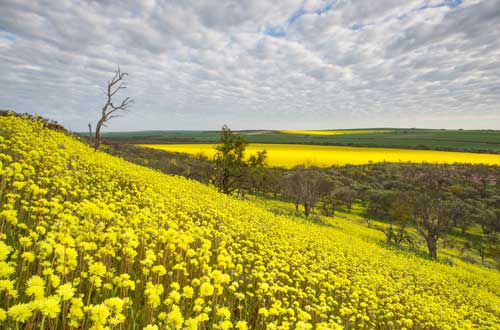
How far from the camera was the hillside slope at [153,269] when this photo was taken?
3549 millimetres

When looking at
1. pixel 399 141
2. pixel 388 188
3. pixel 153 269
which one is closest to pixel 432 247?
pixel 153 269

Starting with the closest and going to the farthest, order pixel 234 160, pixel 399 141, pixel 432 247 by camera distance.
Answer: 1. pixel 432 247
2. pixel 234 160
3. pixel 399 141

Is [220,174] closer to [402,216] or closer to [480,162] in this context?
[402,216]

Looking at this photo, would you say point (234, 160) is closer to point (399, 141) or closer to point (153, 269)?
point (153, 269)

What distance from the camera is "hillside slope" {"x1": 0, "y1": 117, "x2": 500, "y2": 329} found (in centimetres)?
355

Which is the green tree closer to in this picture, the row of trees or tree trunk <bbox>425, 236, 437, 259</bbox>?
the row of trees

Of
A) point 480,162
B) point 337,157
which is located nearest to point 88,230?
point 337,157

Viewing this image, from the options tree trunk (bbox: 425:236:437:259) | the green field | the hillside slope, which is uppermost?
the green field

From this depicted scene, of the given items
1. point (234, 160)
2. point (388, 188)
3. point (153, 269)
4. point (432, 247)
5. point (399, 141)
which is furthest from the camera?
point (399, 141)

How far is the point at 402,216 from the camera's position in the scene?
35875 millimetres

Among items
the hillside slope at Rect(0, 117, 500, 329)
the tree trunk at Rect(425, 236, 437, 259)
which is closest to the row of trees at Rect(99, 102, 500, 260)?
the tree trunk at Rect(425, 236, 437, 259)

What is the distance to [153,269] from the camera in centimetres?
419

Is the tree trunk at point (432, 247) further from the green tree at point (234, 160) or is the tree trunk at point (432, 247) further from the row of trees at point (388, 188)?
the green tree at point (234, 160)

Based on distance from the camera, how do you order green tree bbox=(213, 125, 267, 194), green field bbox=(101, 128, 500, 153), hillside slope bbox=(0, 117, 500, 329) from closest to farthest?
hillside slope bbox=(0, 117, 500, 329) < green tree bbox=(213, 125, 267, 194) < green field bbox=(101, 128, 500, 153)
